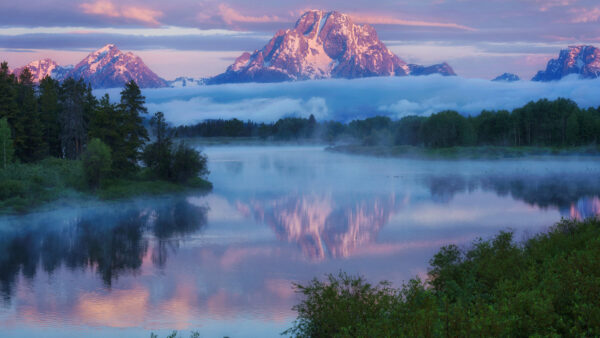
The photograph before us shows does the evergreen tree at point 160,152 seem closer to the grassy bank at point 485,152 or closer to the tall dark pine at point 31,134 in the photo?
the tall dark pine at point 31,134

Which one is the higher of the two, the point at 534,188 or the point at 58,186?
the point at 58,186

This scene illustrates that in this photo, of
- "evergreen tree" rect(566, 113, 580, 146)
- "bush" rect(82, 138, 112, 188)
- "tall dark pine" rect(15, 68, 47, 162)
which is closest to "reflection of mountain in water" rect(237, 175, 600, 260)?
"bush" rect(82, 138, 112, 188)

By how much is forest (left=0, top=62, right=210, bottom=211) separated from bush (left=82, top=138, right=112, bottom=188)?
98mm

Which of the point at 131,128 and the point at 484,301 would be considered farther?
the point at 131,128

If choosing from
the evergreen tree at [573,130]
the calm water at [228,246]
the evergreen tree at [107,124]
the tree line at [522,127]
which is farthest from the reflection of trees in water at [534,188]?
the tree line at [522,127]

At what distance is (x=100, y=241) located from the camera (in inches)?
1710

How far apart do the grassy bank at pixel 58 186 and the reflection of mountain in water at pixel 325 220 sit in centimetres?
1182

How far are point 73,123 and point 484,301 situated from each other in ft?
224

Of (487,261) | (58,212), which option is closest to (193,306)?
(487,261)

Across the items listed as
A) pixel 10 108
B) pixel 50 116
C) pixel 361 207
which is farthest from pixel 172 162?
pixel 361 207

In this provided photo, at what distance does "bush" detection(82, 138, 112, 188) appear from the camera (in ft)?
200

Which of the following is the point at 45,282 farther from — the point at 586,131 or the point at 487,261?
the point at 586,131

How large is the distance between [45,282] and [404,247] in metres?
22.4

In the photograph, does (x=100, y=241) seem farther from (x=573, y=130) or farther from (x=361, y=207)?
(x=573, y=130)
